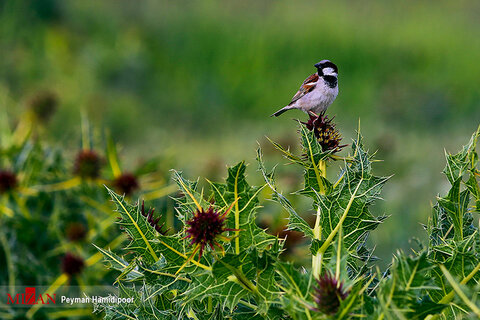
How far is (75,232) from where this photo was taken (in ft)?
4.62

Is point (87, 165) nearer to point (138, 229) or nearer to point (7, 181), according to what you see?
point (7, 181)

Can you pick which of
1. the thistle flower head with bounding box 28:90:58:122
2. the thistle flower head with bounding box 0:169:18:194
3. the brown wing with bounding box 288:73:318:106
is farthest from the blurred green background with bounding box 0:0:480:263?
the brown wing with bounding box 288:73:318:106

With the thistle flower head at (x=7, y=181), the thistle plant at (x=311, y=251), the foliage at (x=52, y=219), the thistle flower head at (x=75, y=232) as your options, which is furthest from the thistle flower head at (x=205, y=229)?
the thistle flower head at (x=7, y=181)

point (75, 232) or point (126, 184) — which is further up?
point (126, 184)

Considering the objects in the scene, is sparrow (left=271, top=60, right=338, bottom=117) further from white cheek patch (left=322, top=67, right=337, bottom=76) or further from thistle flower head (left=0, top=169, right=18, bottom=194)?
thistle flower head (left=0, top=169, right=18, bottom=194)

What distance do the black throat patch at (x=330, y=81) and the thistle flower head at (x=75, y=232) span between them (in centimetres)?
94

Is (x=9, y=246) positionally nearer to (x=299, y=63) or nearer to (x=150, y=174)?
(x=150, y=174)

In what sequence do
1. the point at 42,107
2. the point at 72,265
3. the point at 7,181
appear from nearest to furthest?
the point at 72,265
the point at 7,181
the point at 42,107

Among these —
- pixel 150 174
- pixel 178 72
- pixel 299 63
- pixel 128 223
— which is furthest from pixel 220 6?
pixel 128 223

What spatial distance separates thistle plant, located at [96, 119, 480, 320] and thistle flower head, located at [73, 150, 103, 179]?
83 centimetres

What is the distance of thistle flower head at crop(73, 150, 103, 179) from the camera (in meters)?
1.44

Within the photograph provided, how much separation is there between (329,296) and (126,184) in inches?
37.9

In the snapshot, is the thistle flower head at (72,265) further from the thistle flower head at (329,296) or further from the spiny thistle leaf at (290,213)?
the thistle flower head at (329,296)

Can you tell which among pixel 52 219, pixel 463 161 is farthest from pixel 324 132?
pixel 52 219
